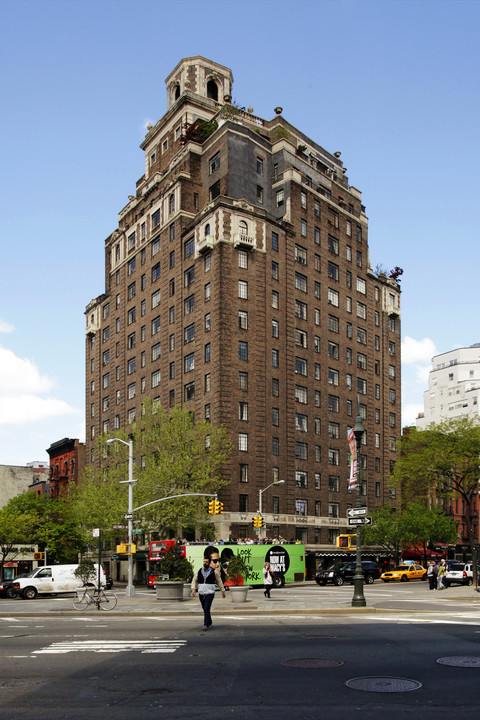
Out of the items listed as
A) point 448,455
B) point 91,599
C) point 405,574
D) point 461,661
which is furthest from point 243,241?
point 461,661

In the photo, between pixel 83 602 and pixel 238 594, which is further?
pixel 238 594

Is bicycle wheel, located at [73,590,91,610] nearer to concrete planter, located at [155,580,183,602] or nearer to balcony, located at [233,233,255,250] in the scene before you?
concrete planter, located at [155,580,183,602]

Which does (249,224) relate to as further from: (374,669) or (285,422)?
(374,669)

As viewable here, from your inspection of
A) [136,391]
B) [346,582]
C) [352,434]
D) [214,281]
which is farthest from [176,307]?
[352,434]

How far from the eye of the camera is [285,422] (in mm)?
71938

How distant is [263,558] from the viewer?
161ft

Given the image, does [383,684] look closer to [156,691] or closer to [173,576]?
[156,691]

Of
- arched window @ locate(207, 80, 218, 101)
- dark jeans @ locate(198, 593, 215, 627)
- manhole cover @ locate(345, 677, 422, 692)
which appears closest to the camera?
manhole cover @ locate(345, 677, 422, 692)

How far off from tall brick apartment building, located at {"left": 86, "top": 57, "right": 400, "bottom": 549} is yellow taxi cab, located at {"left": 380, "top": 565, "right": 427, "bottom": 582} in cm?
1026

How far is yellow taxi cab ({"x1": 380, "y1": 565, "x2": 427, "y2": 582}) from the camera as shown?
63.5 meters

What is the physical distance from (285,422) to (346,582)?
1827cm

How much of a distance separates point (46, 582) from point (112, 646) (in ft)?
113

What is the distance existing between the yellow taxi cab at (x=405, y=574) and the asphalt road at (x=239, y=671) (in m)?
44.1

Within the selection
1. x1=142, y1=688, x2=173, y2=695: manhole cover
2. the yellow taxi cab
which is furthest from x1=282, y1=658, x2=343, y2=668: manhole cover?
the yellow taxi cab
